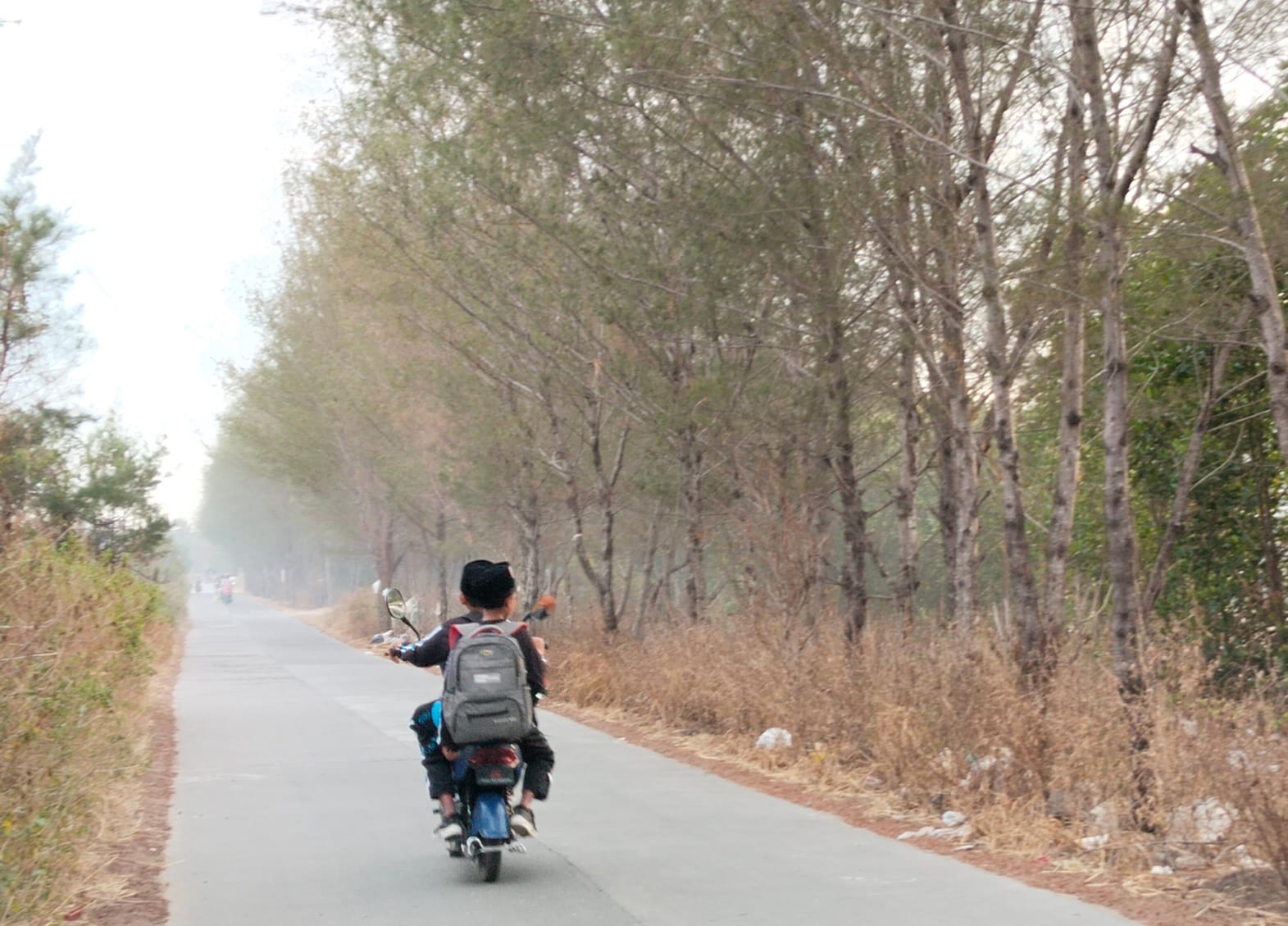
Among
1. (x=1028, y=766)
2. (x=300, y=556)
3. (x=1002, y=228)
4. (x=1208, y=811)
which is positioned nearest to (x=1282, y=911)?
(x=1208, y=811)

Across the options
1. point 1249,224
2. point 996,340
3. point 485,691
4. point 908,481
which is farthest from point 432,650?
point 908,481

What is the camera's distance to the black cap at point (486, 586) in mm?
8531

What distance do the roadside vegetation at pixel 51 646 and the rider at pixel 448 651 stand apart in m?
1.80

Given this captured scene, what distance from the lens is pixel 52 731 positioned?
861 cm

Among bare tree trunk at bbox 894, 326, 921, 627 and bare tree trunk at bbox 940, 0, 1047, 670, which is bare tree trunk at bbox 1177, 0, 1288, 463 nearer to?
bare tree trunk at bbox 940, 0, 1047, 670

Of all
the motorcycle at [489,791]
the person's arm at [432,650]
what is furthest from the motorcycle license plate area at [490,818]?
the person's arm at [432,650]

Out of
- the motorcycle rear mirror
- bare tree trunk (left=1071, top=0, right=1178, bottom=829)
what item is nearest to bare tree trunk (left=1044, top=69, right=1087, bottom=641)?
bare tree trunk (left=1071, top=0, right=1178, bottom=829)

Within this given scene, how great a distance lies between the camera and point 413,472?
113 feet

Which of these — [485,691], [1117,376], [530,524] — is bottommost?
[485,691]

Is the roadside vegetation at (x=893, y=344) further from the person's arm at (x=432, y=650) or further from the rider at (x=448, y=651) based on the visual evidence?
the person's arm at (x=432, y=650)

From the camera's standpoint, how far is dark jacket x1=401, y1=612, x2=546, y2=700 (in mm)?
8586

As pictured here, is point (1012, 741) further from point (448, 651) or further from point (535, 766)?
point (448, 651)

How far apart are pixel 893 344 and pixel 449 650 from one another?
8.27 m

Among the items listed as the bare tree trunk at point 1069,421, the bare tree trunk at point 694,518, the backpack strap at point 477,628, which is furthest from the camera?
the bare tree trunk at point 694,518
